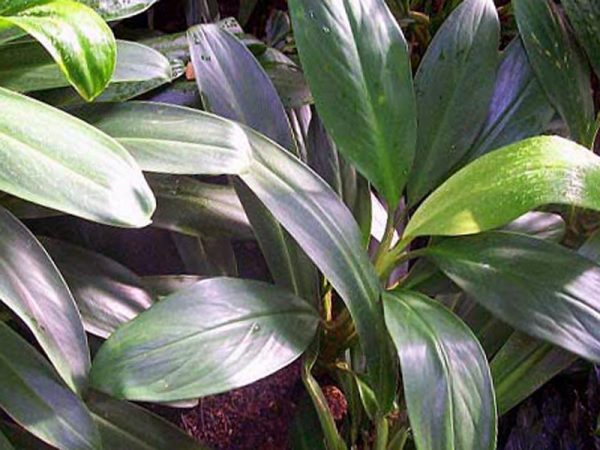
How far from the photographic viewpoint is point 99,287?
768mm

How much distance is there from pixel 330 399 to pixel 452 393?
363 millimetres

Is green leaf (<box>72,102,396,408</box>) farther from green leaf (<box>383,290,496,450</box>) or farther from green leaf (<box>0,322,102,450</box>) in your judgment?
green leaf (<box>0,322,102,450</box>)

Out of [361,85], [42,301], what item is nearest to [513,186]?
[361,85]

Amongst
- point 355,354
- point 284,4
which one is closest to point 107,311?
point 355,354

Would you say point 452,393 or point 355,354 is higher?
point 452,393

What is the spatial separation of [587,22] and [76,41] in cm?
60

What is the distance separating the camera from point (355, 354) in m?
0.91

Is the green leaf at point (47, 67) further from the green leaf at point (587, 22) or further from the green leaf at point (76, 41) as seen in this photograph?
the green leaf at point (587, 22)

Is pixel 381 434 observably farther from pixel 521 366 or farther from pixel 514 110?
pixel 514 110

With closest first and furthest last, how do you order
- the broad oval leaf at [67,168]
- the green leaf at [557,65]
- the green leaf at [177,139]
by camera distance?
the broad oval leaf at [67,168], the green leaf at [177,139], the green leaf at [557,65]

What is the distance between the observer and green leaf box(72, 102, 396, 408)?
70 centimetres

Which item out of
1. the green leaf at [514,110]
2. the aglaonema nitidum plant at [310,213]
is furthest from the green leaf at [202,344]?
the green leaf at [514,110]

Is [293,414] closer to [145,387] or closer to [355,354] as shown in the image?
[355,354]

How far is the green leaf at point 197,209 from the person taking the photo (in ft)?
2.64
